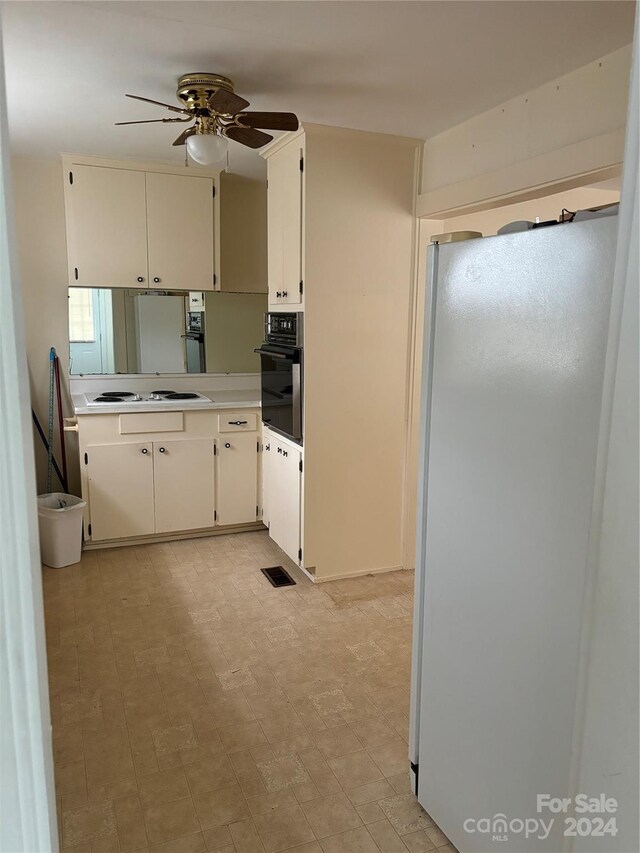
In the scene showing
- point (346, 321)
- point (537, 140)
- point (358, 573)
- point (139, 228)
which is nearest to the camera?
point (537, 140)

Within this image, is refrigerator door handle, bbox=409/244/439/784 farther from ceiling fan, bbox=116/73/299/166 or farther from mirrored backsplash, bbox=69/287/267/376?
mirrored backsplash, bbox=69/287/267/376

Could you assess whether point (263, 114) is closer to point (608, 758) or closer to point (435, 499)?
point (435, 499)

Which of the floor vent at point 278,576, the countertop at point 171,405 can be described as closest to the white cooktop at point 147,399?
the countertop at point 171,405

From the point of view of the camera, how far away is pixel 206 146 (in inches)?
98.0

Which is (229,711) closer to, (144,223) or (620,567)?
(620,567)

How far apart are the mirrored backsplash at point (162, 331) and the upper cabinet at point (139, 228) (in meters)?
0.19

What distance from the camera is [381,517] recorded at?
3719 millimetres

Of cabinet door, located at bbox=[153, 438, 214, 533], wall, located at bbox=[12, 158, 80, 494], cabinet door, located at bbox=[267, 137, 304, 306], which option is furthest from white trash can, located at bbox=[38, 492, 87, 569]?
cabinet door, located at bbox=[267, 137, 304, 306]

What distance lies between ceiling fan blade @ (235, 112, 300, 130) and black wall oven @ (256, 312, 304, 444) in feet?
3.41

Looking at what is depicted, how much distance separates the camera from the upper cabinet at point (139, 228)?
3898mm

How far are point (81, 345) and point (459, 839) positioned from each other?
3.59 meters

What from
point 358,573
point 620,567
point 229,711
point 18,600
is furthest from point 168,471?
point 620,567

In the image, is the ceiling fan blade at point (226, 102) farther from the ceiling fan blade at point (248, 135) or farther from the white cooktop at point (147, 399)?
the white cooktop at point (147, 399)

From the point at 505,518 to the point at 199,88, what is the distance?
6.81ft
